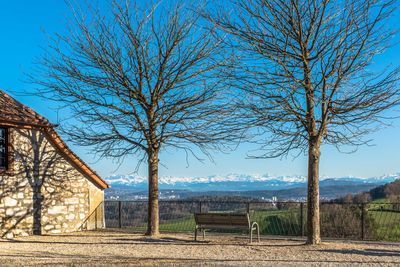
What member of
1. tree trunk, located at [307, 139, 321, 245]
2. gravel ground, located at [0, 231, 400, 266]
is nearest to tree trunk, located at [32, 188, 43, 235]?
gravel ground, located at [0, 231, 400, 266]

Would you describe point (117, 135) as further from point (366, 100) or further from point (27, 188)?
point (366, 100)

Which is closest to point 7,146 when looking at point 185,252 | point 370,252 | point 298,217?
point 185,252

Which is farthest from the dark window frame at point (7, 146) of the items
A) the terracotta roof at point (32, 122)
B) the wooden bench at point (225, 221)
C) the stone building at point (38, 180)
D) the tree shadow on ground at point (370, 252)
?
the tree shadow on ground at point (370, 252)

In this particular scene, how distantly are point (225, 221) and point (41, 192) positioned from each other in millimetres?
6529

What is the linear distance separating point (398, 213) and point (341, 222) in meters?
1.91

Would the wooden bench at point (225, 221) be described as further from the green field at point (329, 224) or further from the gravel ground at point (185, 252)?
the green field at point (329, 224)

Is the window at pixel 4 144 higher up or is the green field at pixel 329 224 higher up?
the window at pixel 4 144

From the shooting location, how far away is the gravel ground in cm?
1237

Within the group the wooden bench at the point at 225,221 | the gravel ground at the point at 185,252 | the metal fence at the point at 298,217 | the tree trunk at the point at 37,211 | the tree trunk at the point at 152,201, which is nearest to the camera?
the gravel ground at the point at 185,252

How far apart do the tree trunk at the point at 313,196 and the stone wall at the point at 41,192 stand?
8745 millimetres

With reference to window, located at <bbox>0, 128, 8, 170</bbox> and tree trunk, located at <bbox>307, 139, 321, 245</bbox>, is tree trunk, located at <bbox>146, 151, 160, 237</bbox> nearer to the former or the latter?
window, located at <bbox>0, 128, 8, 170</bbox>

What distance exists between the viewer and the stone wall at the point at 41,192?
59.8ft

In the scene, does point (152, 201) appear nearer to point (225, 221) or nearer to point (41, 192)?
point (225, 221)

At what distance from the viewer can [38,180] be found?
19.2 meters
